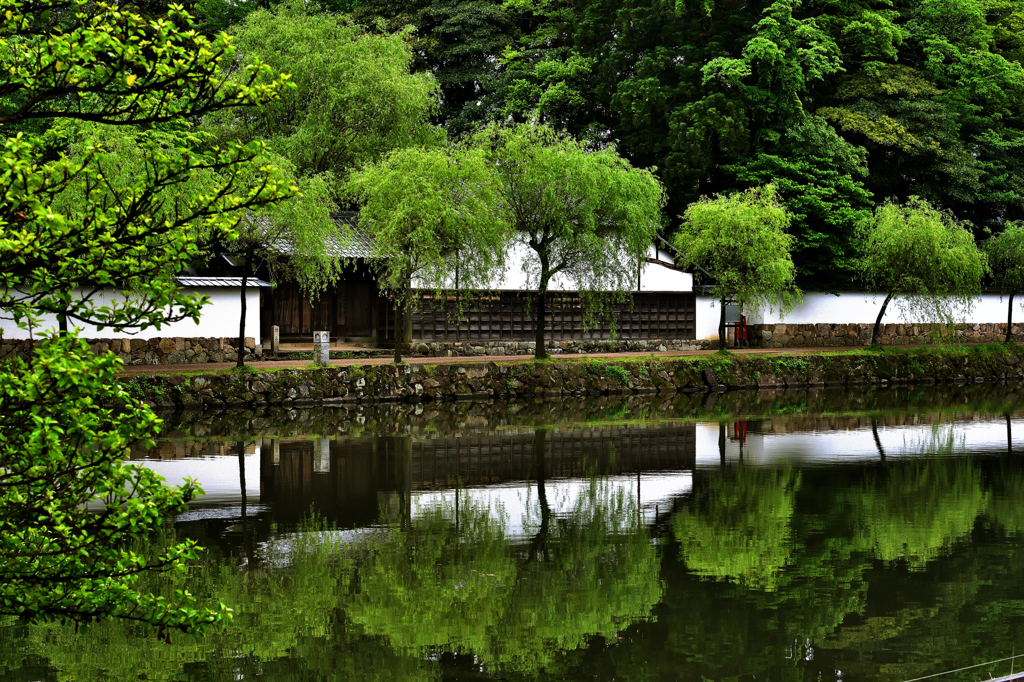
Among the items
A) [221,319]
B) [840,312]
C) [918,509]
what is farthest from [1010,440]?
[221,319]

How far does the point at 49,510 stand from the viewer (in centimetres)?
425

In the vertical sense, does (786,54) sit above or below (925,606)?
above

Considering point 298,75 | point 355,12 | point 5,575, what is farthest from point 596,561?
point 355,12

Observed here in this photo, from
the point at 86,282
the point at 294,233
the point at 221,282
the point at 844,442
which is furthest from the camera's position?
the point at 221,282

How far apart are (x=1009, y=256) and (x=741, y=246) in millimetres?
13871

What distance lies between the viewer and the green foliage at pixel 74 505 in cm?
404

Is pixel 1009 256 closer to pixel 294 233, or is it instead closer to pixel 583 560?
pixel 294 233

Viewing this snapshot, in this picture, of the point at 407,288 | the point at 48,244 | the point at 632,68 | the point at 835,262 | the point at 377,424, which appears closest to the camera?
the point at 48,244

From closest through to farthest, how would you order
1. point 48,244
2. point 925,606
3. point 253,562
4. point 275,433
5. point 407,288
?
point 48,244 → point 925,606 → point 253,562 → point 275,433 → point 407,288

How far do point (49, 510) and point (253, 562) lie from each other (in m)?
5.52

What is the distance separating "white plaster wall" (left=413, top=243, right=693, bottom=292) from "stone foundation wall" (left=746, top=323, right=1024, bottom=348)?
3.77 meters

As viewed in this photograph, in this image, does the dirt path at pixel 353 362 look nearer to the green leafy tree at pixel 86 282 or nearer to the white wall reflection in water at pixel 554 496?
the white wall reflection in water at pixel 554 496

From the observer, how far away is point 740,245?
2992 cm

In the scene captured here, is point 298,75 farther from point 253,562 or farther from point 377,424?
point 253,562
